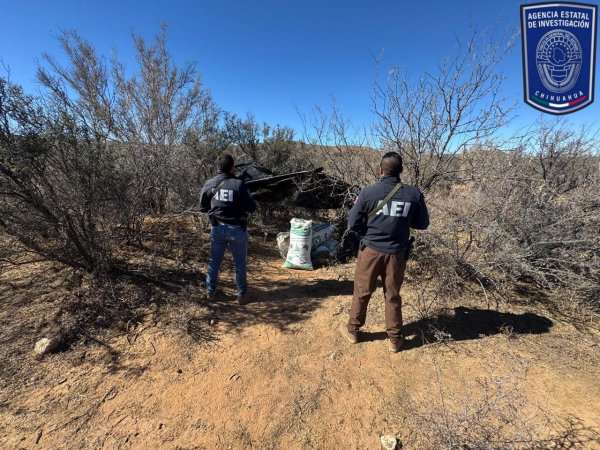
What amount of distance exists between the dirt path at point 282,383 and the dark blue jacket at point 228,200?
1.14m

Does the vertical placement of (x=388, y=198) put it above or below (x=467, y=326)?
above

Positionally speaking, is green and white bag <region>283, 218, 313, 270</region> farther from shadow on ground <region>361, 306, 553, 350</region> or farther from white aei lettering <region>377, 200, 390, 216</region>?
white aei lettering <region>377, 200, 390, 216</region>

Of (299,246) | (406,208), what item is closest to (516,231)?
(406,208)

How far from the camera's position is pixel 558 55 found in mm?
3221

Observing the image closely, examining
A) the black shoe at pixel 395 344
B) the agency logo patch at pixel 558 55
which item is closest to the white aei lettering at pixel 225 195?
the black shoe at pixel 395 344

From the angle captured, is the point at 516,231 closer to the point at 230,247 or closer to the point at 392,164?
the point at 392,164

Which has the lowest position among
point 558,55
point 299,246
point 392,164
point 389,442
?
point 389,442

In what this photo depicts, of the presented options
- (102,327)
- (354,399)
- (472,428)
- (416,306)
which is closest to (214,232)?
(102,327)

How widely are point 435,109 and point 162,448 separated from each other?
4.84 metres

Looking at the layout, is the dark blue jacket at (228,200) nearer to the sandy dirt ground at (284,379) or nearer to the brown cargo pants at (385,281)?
the sandy dirt ground at (284,379)

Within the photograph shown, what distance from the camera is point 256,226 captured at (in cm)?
698

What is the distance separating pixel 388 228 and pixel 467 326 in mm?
1692

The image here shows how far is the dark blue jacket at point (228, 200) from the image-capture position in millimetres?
3225

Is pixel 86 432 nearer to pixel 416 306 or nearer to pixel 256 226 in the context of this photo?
pixel 416 306
